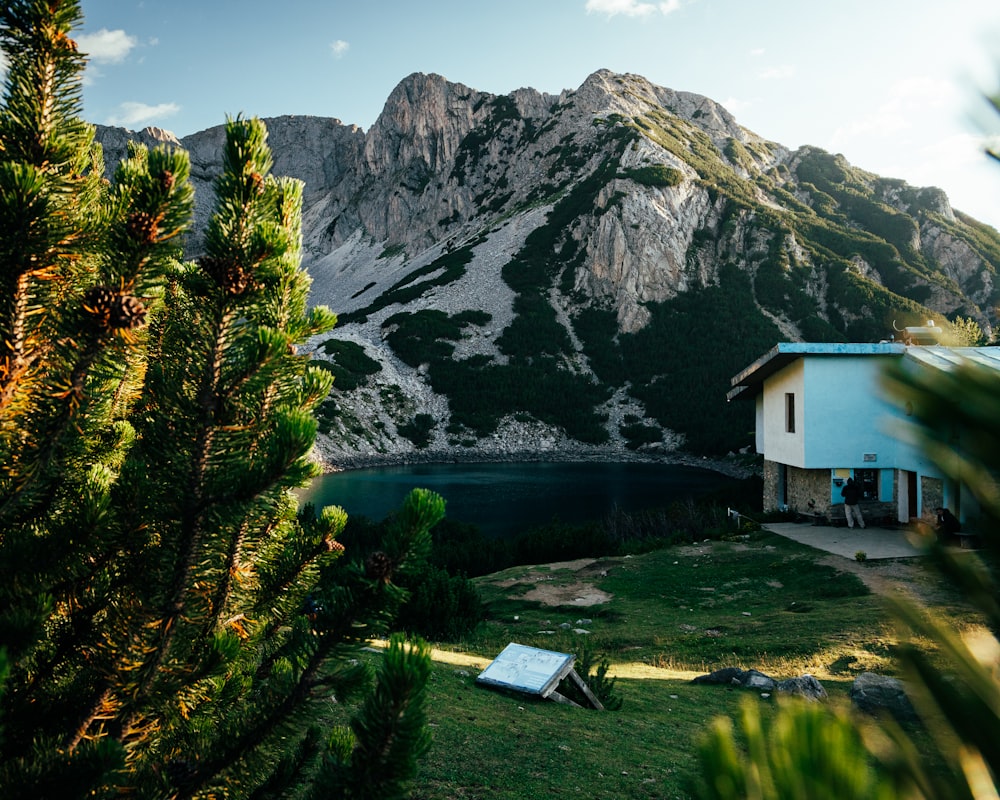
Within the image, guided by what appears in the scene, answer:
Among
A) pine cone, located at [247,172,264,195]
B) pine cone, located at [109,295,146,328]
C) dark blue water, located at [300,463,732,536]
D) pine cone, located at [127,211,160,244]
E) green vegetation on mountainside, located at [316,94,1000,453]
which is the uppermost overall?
green vegetation on mountainside, located at [316,94,1000,453]

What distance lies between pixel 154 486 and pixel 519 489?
46.3 m

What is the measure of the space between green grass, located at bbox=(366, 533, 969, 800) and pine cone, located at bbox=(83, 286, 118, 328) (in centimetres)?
166

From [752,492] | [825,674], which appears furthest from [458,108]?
[825,674]

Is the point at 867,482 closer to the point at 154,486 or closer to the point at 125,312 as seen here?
the point at 154,486

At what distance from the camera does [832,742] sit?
0.60 metres

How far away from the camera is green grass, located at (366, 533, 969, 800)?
19.6ft

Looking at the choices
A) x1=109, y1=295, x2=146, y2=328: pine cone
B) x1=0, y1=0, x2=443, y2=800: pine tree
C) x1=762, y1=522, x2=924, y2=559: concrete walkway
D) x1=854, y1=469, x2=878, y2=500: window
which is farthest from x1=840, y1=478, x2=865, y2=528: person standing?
x1=109, y1=295, x2=146, y2=328: pine cone

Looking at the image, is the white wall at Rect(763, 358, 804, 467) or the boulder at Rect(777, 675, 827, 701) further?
the white wall at Rect(763, 358, 804, 467)

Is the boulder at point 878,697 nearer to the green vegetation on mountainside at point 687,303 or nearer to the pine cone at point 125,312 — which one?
the pine cone at point 125,312

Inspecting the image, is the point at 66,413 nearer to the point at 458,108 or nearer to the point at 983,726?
the point at 983,726

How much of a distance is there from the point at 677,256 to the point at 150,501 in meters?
95.5

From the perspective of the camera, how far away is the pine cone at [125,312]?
168 cm

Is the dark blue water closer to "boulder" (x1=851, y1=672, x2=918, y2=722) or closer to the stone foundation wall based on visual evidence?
the stone foundation wall

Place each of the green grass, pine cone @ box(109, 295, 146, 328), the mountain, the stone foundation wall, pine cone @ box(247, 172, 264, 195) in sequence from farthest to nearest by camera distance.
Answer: the mountain, the stone foundation wall, the green grass, pine cone @ box(247, 172, 264, 195), pine cone @ box(109, 295, 146, 328)
